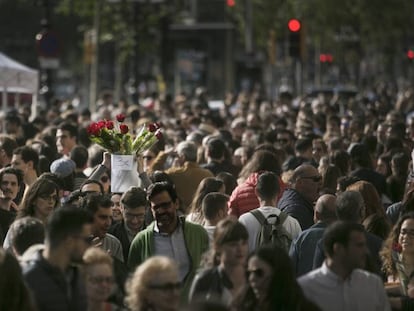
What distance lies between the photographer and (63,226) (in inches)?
405

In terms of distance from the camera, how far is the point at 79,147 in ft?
63.1

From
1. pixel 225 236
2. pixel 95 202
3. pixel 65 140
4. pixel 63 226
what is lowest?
pixel 65 140

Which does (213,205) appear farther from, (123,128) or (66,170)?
(66,170)

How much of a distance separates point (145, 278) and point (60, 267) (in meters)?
0.65

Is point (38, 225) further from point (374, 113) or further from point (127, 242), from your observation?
point (374, 113)

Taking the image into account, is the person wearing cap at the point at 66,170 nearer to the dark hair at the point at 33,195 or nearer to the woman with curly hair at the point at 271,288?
the dark hair at the point at 33,195

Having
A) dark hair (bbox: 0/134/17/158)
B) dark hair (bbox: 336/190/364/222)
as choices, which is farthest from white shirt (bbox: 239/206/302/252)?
dark hair (bbox: 0/134/17/158)

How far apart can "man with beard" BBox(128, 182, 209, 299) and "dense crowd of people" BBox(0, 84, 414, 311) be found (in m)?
0.01

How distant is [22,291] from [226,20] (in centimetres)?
7258

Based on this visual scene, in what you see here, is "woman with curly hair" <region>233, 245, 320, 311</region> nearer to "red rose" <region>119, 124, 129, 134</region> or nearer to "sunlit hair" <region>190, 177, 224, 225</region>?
"sunlit hair" <region>190, 177, 224, 225</region>

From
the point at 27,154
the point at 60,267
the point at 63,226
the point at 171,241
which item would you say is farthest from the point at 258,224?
the point at 27,154

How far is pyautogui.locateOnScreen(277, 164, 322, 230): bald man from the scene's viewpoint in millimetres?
15227

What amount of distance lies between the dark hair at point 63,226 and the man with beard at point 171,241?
2.33m

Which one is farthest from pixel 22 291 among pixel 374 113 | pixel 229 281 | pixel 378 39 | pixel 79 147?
pixel 378 39
